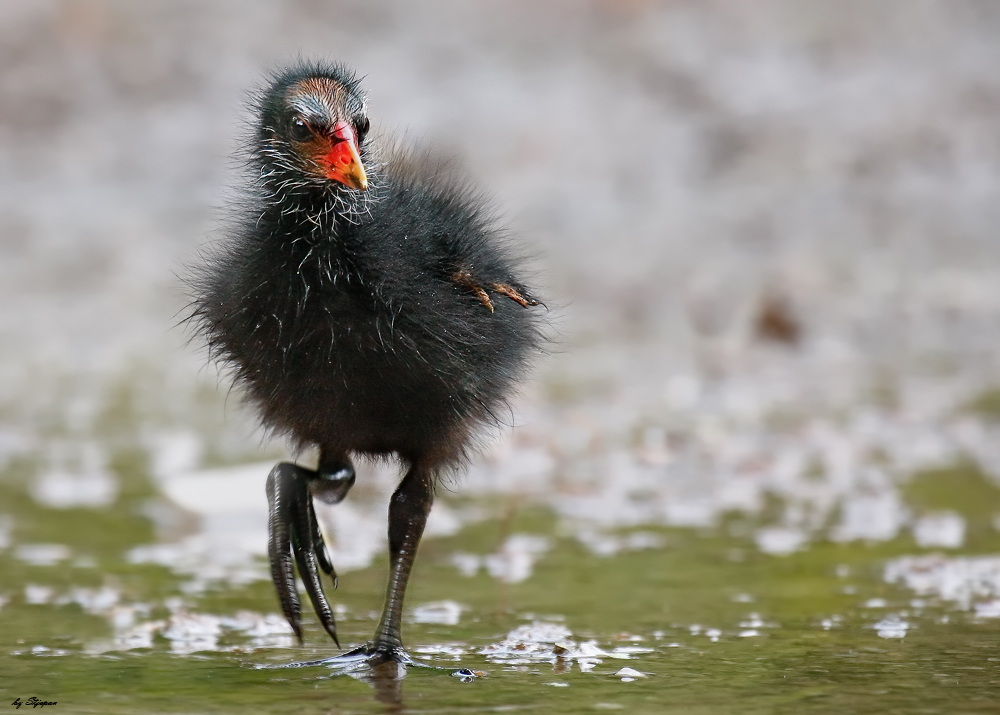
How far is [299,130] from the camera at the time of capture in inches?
140

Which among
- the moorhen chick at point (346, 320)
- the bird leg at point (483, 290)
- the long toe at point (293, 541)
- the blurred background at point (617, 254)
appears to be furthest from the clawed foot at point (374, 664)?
the blurred background at point (617, 254)

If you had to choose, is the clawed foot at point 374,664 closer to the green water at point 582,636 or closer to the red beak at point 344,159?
the green water at point 582,636

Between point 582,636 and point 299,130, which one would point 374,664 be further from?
point 299,130

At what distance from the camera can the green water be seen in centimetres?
296

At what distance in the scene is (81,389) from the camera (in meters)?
9.42

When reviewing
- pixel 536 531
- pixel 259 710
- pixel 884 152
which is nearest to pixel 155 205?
pixel 884 152

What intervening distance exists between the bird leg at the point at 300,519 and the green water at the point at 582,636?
176 mm

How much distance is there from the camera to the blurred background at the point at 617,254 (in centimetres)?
593

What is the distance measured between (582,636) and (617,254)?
25.7ft

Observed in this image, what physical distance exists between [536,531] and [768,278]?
6082 mm
